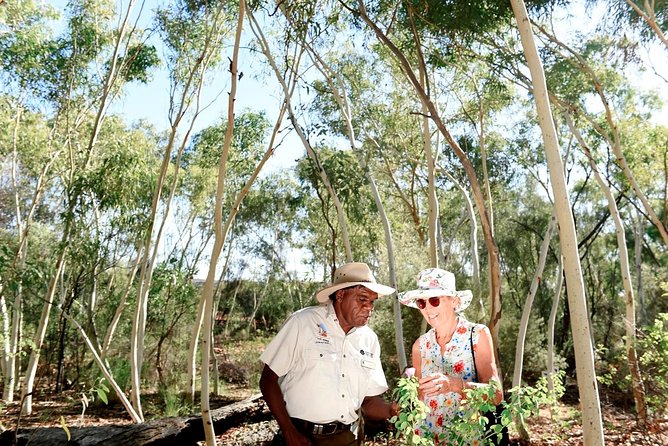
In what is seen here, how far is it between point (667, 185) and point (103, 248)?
8.66 metres

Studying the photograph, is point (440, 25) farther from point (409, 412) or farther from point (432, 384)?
point (409, 412)

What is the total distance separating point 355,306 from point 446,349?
447 millimetres

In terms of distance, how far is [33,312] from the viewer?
13.1 m

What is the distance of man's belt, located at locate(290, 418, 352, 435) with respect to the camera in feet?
7.58

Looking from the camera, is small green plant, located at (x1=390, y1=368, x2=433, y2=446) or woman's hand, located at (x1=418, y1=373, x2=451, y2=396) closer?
small green plant, located at (x1=390, y1=368, x2=433, y2=446)

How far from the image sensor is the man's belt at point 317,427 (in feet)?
7.58

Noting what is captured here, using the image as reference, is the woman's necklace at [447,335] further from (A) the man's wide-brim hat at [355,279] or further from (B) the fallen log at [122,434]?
(B) the fallen log at [122,434]

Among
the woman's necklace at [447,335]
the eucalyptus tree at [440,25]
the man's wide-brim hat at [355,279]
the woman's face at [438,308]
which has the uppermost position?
the eucalyptus tree at [440,25]

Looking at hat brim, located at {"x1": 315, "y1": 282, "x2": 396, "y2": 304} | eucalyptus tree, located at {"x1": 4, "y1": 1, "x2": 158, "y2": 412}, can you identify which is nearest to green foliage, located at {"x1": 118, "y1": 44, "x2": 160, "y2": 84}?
eucalyptus tree, located at {"x1": 4, "y1": 1, "x2": 158, "y2": 412}

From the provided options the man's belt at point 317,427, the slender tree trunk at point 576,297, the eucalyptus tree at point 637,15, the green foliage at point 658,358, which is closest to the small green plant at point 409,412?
the man's belt at point 317,427

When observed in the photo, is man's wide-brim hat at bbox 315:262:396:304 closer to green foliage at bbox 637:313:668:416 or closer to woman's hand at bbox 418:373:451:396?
woman's hand at bbox 418:373:451:396

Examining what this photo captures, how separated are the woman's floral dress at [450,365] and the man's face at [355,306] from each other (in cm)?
33

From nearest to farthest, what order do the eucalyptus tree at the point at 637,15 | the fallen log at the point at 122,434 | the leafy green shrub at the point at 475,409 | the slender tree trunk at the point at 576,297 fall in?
the leafy green shrub at the point at 475,409, the slender tree trunk at the point at 576,297, the fallen log at the point at 122,434, the eucalyptus tree at the point at 637,15

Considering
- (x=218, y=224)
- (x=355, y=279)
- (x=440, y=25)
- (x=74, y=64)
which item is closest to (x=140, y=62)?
(x=74, y=64)
